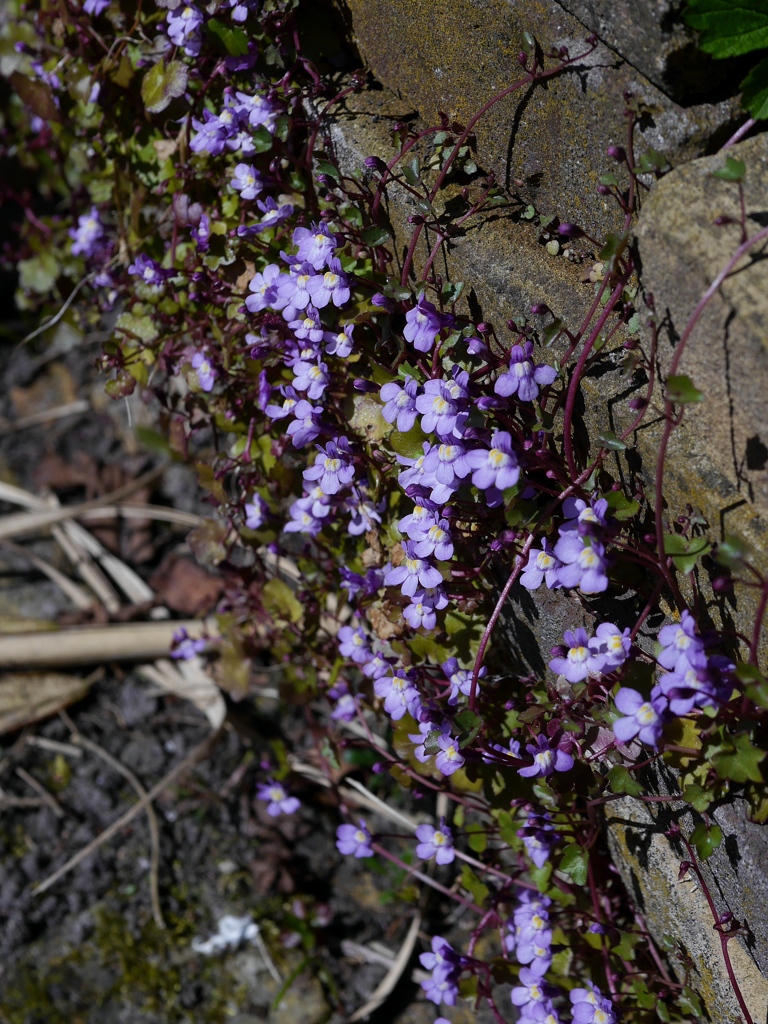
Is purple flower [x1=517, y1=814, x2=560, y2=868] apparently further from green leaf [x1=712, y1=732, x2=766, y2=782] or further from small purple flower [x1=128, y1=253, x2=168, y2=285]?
small purple flower [x1=128, y1=253, x2=168, y2=285]

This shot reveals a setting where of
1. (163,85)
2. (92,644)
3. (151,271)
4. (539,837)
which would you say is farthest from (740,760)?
(92,644)

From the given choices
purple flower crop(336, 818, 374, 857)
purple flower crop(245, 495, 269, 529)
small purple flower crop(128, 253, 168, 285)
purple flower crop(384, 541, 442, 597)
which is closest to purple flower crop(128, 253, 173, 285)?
small purple flower crop(128, 253, 168, 285)

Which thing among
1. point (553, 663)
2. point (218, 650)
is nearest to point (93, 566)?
point (218, 650)

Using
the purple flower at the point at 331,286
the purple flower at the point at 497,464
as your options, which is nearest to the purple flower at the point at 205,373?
the purple flower at the point at 331,286

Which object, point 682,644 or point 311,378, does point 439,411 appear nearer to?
point 311,378

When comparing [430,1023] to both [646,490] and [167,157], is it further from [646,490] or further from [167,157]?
[167,157]

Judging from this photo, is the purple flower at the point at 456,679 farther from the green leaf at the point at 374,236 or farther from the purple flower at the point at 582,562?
the green leaf at the point at 374,236
